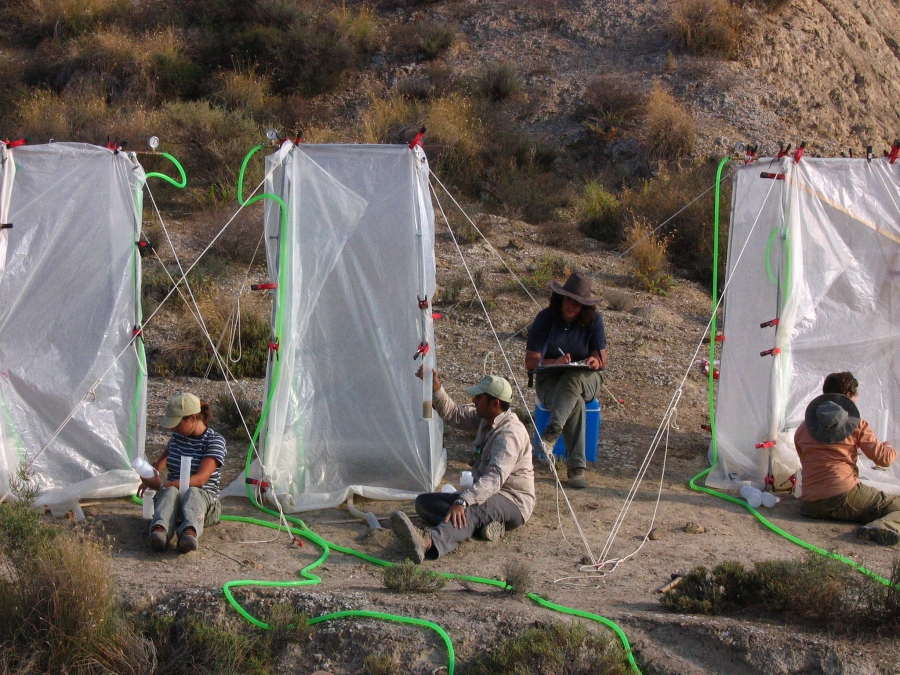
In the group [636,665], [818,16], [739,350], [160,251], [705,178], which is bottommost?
[636,665]

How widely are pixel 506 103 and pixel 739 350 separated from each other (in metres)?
9.26

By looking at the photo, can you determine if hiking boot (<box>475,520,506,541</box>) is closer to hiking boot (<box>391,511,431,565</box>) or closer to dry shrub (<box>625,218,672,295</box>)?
hiking boot (<box>391,511,431,565</box>)

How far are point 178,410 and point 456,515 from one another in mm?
1514

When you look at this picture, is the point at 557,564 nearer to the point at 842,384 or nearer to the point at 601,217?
the point at 842,384

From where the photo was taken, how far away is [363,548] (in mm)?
4914

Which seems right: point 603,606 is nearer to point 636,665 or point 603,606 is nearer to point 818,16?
point 636,665

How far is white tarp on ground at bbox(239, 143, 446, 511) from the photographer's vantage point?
5.42 metres

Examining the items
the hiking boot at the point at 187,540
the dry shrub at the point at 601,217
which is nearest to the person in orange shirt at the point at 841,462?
the hiking boot at the point at 187,540

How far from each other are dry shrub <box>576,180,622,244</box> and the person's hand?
7423 mm

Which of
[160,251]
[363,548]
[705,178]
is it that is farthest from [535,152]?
[363,548]

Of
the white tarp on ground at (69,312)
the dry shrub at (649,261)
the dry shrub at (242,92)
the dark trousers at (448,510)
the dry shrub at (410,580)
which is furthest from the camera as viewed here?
the dry shrub at (242,92)

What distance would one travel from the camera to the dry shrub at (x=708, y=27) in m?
14.7

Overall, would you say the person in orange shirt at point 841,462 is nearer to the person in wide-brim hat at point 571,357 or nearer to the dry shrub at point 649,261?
the person in wide-brim hat at point 571,357

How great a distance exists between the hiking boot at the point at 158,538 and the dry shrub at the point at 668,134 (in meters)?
10.1
